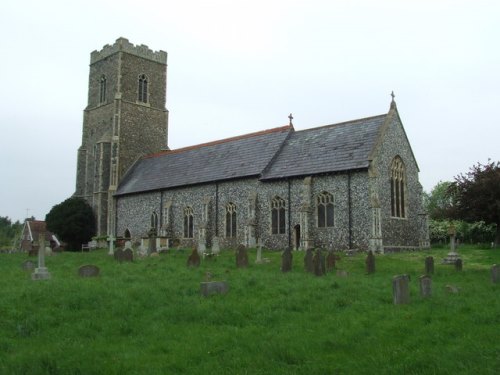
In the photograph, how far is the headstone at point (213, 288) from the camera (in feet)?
36.7

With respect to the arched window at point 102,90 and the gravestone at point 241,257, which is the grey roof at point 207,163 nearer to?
the arched window at point 102,90

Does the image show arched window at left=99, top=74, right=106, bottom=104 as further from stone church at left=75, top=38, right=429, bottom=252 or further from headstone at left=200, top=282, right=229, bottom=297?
headstone at left=200, top=282, right=229, bottom=297

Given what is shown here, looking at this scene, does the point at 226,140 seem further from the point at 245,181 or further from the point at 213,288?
the point at 213,288

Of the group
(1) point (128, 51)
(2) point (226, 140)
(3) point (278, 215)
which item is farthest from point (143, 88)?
(3) point (278, 215)

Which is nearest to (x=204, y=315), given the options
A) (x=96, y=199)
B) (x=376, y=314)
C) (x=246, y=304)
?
(x=246, y=304)

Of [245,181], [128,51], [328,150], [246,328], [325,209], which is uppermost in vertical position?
[128,51]

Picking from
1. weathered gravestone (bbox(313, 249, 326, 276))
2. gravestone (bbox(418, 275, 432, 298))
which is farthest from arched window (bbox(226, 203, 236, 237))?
gravestone (bbox(418, 275, 432, 298))

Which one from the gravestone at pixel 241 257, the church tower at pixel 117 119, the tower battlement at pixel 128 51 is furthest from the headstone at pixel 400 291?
the tower battlement at pixel 128 51

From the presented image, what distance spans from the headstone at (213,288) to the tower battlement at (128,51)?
34850mm

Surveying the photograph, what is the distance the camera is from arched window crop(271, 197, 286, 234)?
2853 cm

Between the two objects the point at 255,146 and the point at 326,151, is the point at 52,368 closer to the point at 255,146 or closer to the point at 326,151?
the point at 326,151

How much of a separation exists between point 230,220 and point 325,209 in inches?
255

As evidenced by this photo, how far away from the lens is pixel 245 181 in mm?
30344

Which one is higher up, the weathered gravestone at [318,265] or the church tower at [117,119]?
the church tower at [117,119]
